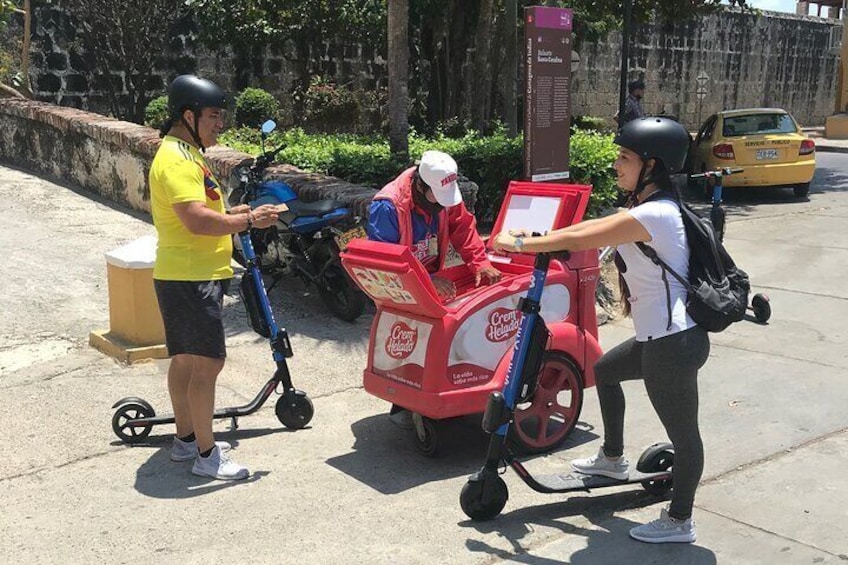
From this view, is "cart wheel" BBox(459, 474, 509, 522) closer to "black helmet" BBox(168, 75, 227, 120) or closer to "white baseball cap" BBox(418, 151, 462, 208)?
"white baseball cap" BBox(418, 151, 462, 208)

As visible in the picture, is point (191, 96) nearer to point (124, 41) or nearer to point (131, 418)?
point (131, 418)

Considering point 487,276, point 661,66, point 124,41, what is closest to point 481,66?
point 124,41

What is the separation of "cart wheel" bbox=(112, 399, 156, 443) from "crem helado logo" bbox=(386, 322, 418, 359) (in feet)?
4.51

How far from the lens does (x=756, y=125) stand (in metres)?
14.9

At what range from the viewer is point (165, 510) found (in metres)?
4.25

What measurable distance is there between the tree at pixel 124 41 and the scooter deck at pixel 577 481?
1226cm

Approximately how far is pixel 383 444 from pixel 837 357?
3.55 m

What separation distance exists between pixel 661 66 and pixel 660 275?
2622 cm

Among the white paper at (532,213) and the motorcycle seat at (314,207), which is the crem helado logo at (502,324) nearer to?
the white paper at (532,213)

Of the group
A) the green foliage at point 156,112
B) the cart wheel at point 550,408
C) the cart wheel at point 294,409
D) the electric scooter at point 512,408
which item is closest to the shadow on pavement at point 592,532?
the electric scooter at point 512,408

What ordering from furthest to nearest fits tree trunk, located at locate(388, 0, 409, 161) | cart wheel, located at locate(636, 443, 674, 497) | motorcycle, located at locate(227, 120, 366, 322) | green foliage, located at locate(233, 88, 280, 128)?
green foliage, located at locate(233, 88, 280, 128) < tree trunk, located at locate(388, 0, 409, 161) < motorcycle, located at locate(227, 120, 366, 322) < cart wheel, located at locate(636, 443, 674, 497)

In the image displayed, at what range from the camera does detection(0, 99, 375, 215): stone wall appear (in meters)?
8.43

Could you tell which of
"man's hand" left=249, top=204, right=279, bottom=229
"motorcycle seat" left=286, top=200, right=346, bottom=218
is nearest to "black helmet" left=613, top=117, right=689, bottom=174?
"man's hand" left=249, top=204, right=279, bottom=229

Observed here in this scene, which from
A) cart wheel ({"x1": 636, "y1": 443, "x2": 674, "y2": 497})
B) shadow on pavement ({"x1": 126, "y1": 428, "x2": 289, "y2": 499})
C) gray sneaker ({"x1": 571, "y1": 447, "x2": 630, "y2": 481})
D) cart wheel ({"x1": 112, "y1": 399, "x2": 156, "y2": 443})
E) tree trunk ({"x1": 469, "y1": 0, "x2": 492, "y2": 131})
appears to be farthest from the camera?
tree trunk ({"x1": 469, "y1": 0, "x2": 492, "y2": 131})
